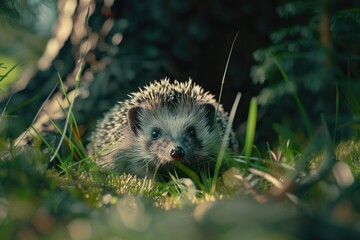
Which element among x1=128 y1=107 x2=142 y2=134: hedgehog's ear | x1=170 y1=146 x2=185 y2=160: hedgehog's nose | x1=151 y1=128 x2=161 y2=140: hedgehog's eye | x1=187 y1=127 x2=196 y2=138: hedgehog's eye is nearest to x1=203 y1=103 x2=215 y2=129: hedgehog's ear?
x1=187 y1=127 x2=196 y2=138: hedgehog's eye

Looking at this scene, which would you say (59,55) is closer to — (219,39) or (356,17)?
(219,39)

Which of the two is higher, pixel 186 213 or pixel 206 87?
pixel 186 213

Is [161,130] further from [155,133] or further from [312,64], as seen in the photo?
[312,64]

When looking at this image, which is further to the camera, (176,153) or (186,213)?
(176,153)

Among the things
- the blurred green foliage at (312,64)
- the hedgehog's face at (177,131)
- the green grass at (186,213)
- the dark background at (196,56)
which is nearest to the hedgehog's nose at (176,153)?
the hedgehog's face at (177,131)

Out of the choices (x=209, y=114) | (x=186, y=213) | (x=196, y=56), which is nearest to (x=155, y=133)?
(x=209, y=114)

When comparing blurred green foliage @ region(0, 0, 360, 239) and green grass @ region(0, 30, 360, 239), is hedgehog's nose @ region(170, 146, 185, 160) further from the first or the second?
green grass @ region(0, 30, 360, 239)

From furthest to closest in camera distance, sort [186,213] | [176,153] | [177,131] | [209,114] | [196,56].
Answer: [196,56] < [209,114] < [177,131] < [176,153] < [186,213]
